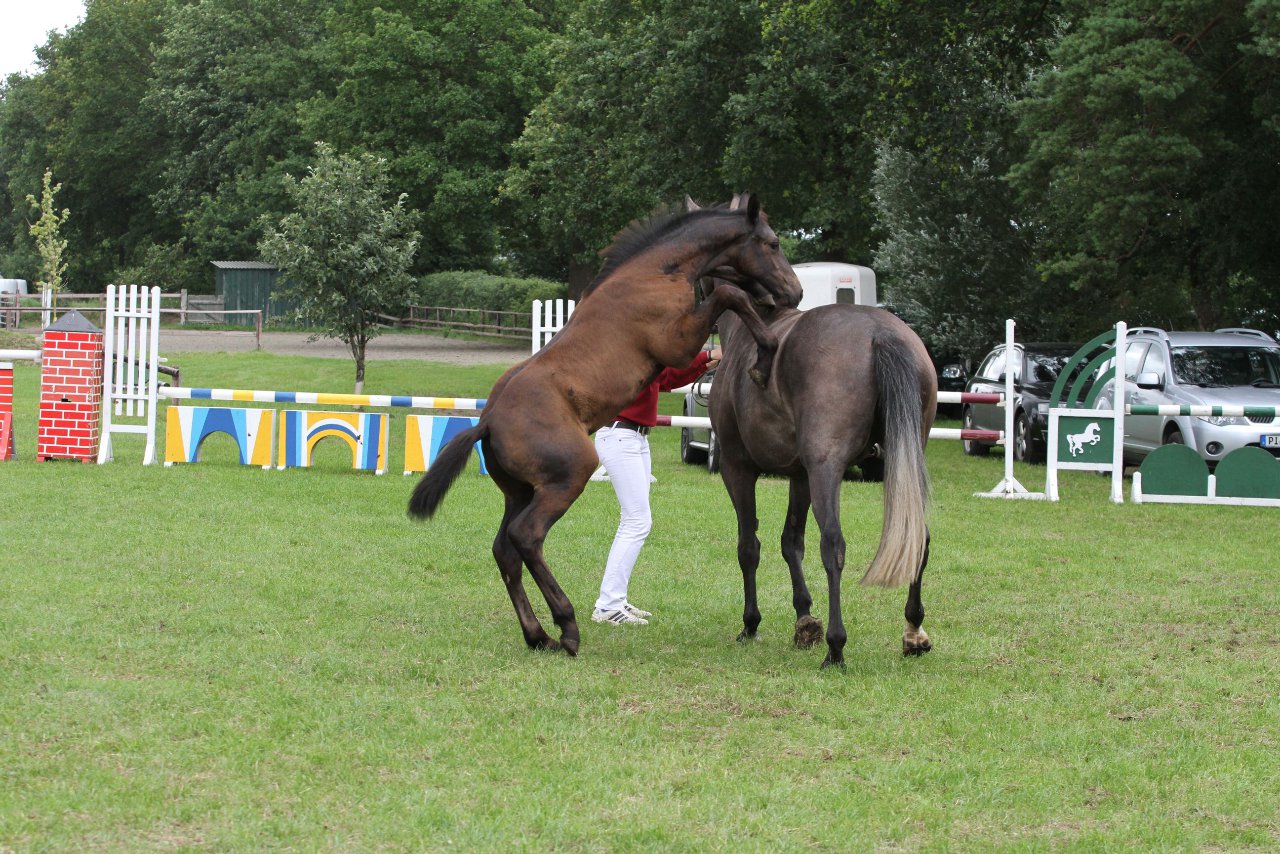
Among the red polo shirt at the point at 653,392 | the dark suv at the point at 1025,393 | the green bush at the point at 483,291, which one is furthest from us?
the green bush at the point at 483,291

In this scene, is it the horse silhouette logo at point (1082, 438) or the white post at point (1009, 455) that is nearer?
the white post at point (1009, 455)

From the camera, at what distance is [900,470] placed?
23.4ft

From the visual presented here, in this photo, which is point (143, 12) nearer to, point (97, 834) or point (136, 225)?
point (136, 225)

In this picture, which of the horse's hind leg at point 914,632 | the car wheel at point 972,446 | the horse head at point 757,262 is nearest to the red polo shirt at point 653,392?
the horse head at point 757,262

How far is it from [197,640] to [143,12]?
73318 millimetres

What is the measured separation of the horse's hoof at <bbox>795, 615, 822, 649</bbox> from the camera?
26.1 feet

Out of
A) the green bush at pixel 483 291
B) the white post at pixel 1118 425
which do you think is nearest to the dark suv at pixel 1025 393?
the white post at pixel 1118 425

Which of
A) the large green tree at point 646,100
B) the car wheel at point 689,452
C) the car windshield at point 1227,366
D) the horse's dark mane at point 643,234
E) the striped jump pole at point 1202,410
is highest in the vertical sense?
the large green tree at point 646,100

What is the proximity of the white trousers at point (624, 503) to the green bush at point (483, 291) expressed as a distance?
42.6 meters

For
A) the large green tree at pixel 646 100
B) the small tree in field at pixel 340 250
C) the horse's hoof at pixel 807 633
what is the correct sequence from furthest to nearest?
the small tree in field at pixel 340 250 < the large green tree at pixel 646 100 < the horse's hoof at pixel 807 633

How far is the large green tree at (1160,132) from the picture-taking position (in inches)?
698

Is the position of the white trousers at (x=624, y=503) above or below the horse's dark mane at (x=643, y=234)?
below

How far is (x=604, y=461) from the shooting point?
8609mm

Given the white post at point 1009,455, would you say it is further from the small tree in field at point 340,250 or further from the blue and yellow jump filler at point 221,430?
the small tree in field at point 340,250
